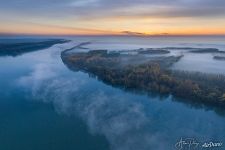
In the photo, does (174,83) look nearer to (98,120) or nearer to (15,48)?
(98,120)

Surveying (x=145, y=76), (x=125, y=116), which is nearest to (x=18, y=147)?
(x=125, y=116)

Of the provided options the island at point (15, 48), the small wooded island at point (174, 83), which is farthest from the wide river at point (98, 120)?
the island at point (15, 48)

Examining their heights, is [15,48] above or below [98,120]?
below

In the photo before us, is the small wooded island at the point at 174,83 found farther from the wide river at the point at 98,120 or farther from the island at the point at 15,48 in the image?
the island at the point at 15,48

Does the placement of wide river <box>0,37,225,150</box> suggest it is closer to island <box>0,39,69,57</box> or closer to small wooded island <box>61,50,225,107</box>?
small wooded island <box>61,50,225,107</box>

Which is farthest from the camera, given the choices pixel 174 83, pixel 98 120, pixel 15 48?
pixel 15 48

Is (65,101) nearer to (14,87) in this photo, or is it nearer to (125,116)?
(125,116)

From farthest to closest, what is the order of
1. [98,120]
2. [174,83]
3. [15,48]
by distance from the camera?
[15,48], [174,83], [98,120]

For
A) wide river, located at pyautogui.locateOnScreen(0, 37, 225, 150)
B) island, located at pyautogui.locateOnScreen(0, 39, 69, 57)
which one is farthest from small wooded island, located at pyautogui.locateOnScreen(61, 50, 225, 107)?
island, located at pyautogui.locateOnScreen(0, 39, 69, 57)

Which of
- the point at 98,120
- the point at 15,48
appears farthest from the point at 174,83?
the point at 15,48

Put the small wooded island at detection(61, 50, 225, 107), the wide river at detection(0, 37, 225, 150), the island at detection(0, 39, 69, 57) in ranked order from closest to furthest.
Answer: the wide river at detection(0, 37, 225, 150) < the small wooded island at detection(61, 50, 225, 107) < the island at detection(0, 39, 69, 57)

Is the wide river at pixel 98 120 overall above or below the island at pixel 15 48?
above
